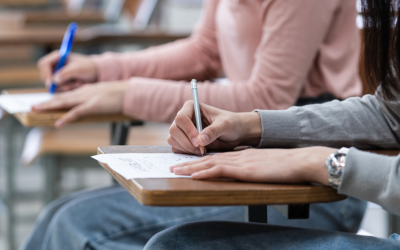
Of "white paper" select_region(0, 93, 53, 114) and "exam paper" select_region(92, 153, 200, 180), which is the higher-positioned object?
"white paper" select_region(0, 93, 53, 114)

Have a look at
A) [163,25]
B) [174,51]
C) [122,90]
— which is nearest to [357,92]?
[122,90]

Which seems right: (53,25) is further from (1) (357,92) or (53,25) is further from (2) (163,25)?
(1) (357,92)

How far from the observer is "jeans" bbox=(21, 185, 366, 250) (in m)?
0.91

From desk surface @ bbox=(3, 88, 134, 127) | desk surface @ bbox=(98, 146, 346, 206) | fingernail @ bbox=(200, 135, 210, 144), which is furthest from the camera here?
desk surface @ bbox=(3, 88, 134, 127)

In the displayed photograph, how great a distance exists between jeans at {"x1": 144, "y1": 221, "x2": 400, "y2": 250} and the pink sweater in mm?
301

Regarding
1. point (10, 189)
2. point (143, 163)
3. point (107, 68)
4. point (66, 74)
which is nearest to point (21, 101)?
point (66, 74)

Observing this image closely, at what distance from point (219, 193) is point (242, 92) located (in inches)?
20.8

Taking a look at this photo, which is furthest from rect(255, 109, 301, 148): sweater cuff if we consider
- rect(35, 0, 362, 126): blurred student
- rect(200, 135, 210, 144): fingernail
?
rect(35, 0, 362, 126): blurred student

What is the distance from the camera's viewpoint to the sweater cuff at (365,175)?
1.79 feet

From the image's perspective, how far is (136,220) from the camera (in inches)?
36.9

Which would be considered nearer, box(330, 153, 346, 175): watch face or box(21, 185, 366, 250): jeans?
box(330, 153, 346, 175): watch face

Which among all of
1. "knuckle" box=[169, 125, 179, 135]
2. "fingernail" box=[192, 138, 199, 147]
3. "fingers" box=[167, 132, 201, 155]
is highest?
"knuckle" box=[169, 125, 179, 135]

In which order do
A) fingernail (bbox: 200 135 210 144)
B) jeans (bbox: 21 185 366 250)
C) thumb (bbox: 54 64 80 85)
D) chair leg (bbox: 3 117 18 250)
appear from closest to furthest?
fingernail (bbox: 200 135 210 144)
jeans (bbox: 21 185 366 250)
thumb (bbox: 54 64 80 85)
chair leg (bbox: 3 117 18 250)

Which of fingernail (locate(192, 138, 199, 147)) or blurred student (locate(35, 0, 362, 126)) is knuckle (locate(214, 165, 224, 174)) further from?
blurred student (locate(35, 0, 362, 126))
